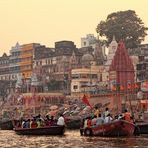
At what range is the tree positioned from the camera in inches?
4232

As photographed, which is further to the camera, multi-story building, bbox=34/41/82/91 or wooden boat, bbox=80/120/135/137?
multi-story building, bbox=34/41/82/91

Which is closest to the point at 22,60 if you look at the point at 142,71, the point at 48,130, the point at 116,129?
the point at 142,71

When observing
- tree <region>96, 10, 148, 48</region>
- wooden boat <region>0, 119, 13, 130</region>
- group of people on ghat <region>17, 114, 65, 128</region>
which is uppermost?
tree <region>96, 10, 148, 48</region>

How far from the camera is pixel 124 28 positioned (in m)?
108

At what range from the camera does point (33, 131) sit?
36.5 meters

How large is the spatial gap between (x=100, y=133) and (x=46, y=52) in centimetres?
8445

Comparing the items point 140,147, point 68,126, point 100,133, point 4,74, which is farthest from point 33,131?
point 4,74

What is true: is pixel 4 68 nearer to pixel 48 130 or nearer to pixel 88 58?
pixel 88 58

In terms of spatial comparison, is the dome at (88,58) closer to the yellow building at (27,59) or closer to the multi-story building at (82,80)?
the multi-story building at (82,80)

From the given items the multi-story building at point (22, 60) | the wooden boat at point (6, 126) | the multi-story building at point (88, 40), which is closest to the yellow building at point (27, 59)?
the multi-story building at point (22, 60)

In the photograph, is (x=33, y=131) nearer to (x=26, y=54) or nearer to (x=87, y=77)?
(x=87, y=77)

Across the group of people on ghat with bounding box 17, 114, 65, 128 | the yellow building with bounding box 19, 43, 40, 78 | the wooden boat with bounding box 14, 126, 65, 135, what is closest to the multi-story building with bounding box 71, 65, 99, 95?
the yellow building with bounding box 19, 43, 40, 78

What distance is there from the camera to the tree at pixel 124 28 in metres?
108

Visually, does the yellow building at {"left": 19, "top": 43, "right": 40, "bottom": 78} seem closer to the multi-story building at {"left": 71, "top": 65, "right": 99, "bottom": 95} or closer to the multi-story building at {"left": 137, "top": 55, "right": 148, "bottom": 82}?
Answer: the multi-story building at {"left": 71, "top": 65, "right": 99, "bottom": 95}
